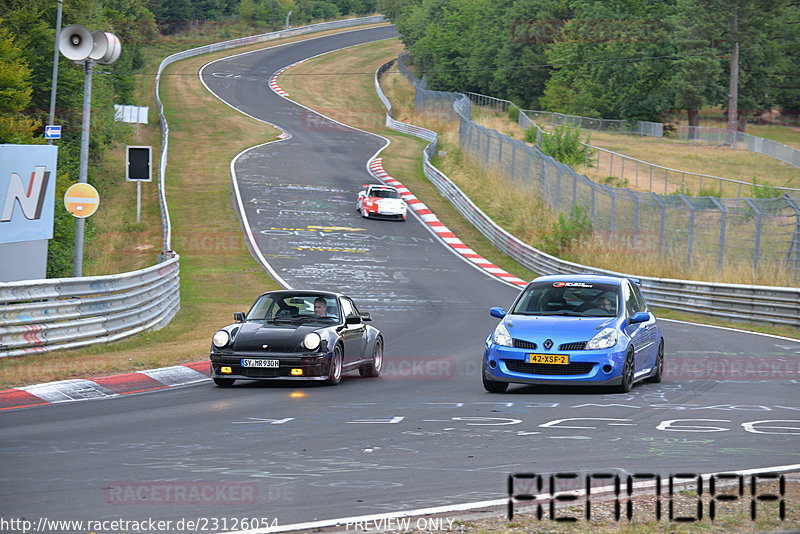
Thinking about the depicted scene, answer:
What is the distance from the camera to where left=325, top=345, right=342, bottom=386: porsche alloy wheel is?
13830 millimetres

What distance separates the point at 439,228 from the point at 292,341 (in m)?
29.6

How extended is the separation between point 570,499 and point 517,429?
346 cm

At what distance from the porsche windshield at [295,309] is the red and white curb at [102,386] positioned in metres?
1.32

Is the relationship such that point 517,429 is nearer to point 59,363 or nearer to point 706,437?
point 706,437

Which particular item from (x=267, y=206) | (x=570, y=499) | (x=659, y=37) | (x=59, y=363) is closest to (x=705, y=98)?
(x=659, y=37)

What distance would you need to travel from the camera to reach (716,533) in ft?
19.3

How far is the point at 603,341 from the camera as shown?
1254cm

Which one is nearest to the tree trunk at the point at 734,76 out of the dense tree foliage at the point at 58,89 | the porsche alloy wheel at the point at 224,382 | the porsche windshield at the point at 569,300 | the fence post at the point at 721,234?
the dense tree foliage at the point at 58,89

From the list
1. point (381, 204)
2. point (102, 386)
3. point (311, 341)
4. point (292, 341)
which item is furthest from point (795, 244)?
point (381, 204)

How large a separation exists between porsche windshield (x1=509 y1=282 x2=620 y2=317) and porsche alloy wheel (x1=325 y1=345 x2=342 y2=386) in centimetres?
246

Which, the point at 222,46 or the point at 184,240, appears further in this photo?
the point at 222,46

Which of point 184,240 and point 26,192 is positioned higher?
point 26,192

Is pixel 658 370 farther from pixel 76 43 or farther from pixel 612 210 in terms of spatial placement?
pixel 612 210

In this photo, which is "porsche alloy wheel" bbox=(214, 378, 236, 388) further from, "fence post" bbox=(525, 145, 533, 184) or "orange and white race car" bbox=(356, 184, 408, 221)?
"fence post" bbox=(525, 145, 533, 184)
